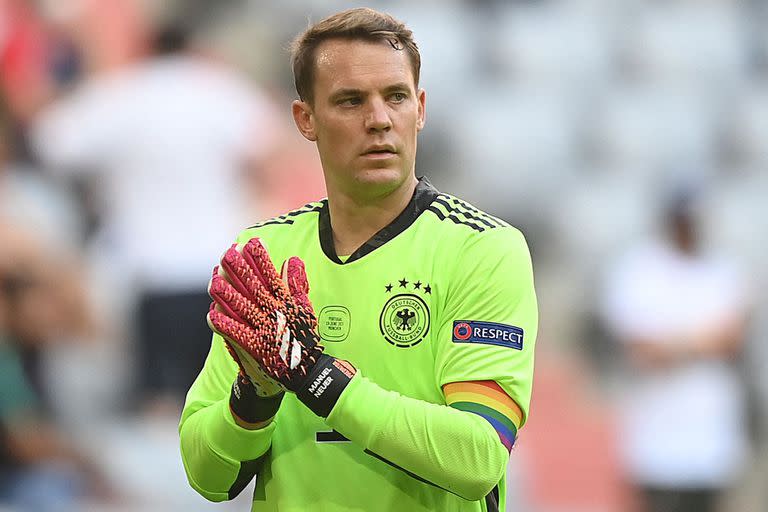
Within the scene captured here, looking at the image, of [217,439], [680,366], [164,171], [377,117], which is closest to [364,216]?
[377,117]

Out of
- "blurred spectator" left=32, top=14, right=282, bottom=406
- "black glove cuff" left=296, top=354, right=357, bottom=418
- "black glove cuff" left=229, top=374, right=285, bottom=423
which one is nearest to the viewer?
"black glove cuff" left=296, top=354, right=357, bottom=418

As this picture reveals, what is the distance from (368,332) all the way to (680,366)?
4.05 meters

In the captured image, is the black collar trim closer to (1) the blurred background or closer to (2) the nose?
(2) the nose

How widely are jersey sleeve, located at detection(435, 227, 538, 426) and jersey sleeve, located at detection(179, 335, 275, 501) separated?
40cm

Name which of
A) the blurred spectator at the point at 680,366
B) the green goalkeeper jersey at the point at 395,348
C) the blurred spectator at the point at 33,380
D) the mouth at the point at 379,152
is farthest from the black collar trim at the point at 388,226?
the blurred spectator at the point at 33,380

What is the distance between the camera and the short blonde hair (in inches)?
91.2

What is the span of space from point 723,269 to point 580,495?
1.41 meters

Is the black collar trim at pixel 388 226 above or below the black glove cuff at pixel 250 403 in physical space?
above

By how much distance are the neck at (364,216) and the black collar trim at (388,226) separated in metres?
0.01

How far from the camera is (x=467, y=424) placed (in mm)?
2070

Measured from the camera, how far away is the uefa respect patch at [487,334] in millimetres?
2173

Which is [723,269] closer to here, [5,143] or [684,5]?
[684,5]

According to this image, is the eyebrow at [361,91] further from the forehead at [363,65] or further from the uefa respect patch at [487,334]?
the uefa respect patch at [487,334]

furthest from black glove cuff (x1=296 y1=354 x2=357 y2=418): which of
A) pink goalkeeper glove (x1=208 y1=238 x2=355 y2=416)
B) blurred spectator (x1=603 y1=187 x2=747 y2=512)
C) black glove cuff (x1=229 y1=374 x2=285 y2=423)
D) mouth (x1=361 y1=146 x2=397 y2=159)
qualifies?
blurred spectator (x1=603 y1=187 x2=747 y2=512)
